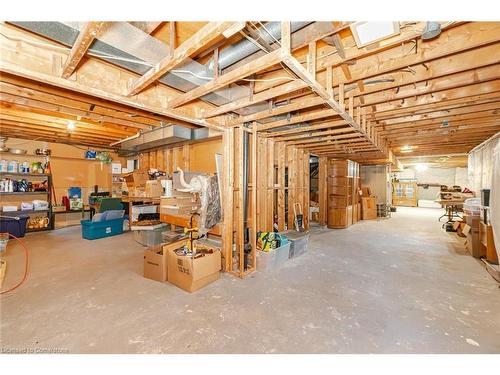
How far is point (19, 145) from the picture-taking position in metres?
5.64

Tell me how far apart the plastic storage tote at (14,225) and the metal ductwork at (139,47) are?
579 centimetres

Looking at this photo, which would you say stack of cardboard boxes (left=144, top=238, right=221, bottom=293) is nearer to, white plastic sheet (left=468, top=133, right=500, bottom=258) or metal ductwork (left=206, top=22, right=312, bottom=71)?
metal ductwork (left=206, top=22, right=312, bottom=71)

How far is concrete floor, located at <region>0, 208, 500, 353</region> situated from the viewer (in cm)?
170

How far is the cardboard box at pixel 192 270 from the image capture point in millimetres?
2488

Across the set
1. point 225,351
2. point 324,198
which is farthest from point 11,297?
point 324,198

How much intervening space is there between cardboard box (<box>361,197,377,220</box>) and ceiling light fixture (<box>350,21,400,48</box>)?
7293 mm

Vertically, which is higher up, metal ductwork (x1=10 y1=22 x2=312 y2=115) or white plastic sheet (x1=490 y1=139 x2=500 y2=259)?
metal ductwork (x1=10 y1=22 x2=312 y2=115)

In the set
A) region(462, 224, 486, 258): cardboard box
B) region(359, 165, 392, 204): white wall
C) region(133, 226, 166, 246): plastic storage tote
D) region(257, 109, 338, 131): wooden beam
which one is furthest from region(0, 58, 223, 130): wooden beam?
region(359, 165, 392, 204): white wall

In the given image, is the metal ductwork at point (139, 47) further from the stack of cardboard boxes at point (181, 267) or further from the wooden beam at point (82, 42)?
the stack of cardboard boxes at point (181, 267)

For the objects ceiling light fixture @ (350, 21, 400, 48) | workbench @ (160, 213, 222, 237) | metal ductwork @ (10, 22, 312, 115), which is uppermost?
ceiling light fixture @ (350, 21, 400, 48)

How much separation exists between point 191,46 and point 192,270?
2.19m

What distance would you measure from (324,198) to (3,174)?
8.60 m

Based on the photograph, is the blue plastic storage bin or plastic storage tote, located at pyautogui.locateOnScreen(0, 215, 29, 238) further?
plastic storage tote, located at pyautogui.locateOnScreen(0, 215, 29, 238)
